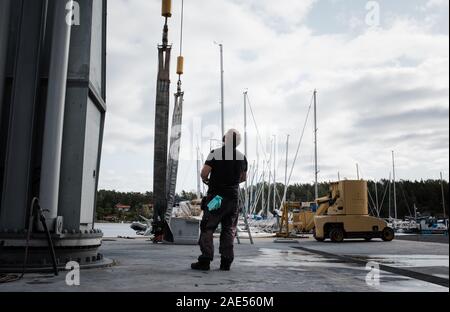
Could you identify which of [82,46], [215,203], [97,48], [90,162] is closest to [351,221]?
[215,203]

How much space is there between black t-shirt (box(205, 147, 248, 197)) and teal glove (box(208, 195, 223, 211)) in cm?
9

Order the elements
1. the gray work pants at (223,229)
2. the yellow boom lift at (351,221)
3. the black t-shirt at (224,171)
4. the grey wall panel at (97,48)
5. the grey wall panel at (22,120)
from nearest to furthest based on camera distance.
→ the grey wall panel at (22,120) < the gray work pants at (223,229) < the black t-shirt at (224,171) < the grey wall panel at (97,48) < the yellow boom lift at (351,221)

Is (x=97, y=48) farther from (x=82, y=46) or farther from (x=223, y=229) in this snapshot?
(x=223, y=229)

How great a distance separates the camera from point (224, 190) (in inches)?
205

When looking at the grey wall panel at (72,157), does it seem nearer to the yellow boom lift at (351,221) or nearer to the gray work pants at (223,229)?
the gray work pants at (223,229)

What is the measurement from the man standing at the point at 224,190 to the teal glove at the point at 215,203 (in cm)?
4

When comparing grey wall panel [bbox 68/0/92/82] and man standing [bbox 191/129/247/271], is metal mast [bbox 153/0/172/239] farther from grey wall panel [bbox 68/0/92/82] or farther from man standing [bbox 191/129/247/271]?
man standing [bbox 191/129/247/271]

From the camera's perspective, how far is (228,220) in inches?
206

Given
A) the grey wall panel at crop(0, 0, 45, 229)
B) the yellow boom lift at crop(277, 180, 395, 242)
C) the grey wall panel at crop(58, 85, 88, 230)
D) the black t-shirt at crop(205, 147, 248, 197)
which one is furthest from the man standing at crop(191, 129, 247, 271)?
the yellow boom lift at crop(277, 180, 395, 242)

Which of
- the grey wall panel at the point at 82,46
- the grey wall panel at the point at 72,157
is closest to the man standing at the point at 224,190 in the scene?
the grey wall panel at the point at 72,157

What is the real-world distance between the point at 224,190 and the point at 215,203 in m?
0.21

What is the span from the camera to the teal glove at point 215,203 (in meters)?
5.09

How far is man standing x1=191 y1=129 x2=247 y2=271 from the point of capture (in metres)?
5.07
